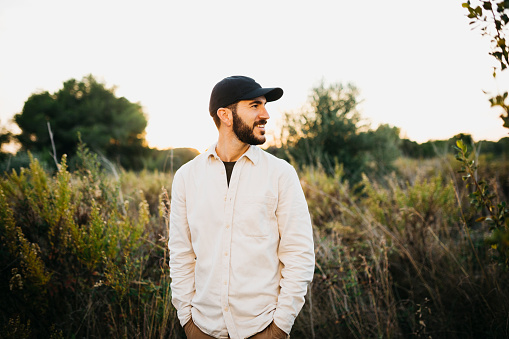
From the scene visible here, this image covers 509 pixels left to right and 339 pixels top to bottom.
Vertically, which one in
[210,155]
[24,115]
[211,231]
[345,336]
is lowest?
[345,336]

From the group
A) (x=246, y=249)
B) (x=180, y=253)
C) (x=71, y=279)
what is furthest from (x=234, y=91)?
(x=71, y=279)

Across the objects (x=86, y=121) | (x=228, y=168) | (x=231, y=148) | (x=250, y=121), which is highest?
(x=86, y=121)

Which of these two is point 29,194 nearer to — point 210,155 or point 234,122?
point 210,155

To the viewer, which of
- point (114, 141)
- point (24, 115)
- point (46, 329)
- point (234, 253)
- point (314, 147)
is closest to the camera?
point (234, 253)

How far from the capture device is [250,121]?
6.16 feet

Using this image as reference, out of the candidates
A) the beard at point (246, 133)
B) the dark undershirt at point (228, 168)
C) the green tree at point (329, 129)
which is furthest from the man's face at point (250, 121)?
the green tree at point (329, 129)

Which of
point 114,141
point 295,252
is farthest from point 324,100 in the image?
point 114,141

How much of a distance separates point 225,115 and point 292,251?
969 mm

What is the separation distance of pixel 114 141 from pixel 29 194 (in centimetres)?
2110

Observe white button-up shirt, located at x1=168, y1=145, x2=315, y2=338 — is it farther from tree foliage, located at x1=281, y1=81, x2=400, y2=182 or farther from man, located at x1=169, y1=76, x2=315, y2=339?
tree foliage, located at x1=281, y1=81, x2=400, y2=182

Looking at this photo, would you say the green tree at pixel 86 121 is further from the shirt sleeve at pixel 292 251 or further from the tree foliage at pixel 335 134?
the shirt sleeve at pixel 292 251

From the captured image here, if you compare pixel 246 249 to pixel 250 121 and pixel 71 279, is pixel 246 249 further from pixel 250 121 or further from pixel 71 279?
pixel 71 279

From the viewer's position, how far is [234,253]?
168cm

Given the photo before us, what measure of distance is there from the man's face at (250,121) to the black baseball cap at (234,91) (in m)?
0.05
